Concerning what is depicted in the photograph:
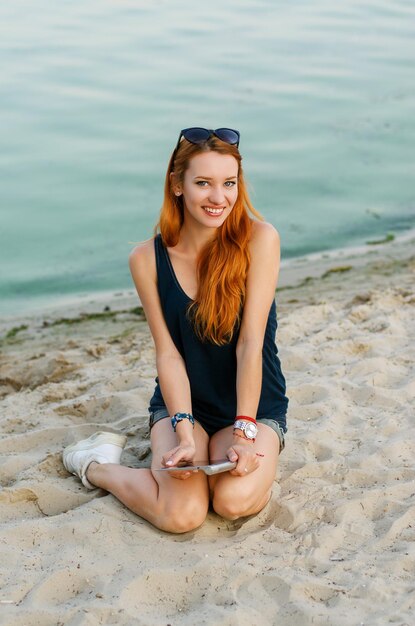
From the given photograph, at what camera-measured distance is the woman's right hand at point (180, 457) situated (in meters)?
3.79

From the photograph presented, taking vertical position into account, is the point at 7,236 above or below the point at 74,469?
below

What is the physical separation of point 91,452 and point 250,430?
84cm

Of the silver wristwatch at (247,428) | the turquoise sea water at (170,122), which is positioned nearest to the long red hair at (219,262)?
the silver wristwatch at (247,428)

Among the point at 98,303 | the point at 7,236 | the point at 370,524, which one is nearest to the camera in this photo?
the point at 370,524

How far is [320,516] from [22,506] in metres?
1.34

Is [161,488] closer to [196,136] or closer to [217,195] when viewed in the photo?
[217,195]

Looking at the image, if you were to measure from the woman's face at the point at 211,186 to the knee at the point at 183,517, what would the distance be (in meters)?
1.26

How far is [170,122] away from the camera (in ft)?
39.5

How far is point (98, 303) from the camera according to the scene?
809 centimetres

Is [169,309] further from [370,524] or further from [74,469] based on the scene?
[370,524]

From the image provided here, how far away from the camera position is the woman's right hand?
379cm

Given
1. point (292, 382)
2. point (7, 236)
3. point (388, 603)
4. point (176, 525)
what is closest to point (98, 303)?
point (7, 236)

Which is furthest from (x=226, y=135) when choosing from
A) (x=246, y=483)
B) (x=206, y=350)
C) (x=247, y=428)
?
(x=246, y=483)

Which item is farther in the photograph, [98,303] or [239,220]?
[98,303]
